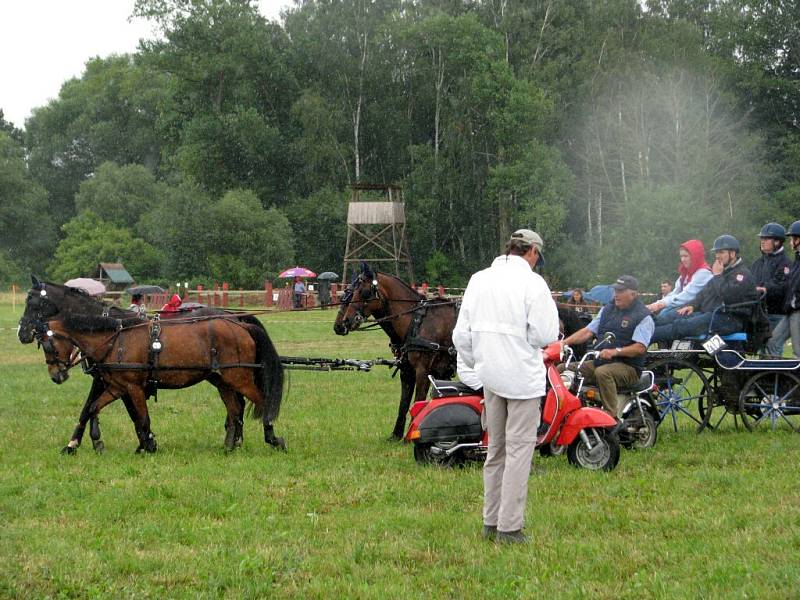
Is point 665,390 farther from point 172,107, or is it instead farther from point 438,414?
point 172,107

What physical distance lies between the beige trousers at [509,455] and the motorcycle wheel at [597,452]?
255 centimetres

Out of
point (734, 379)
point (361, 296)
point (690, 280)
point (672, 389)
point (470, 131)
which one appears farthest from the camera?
point (470, 131)

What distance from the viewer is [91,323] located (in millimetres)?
11383

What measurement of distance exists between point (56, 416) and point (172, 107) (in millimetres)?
58609

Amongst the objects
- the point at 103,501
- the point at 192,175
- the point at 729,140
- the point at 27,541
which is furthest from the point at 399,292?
the point at 192,175

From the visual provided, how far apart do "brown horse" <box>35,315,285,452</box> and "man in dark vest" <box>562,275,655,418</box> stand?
3.30 metres

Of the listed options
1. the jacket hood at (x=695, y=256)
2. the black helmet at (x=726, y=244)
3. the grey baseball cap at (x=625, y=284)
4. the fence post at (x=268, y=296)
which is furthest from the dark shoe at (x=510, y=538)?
the fence post at (x=268, y=296)

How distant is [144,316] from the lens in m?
11.9

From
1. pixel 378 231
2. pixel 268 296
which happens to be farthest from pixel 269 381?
pixel 378 231

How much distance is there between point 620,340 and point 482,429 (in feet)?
7.03

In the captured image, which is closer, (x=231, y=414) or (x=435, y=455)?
(x=435, y=455)

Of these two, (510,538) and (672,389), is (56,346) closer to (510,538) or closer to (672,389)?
(510,538)

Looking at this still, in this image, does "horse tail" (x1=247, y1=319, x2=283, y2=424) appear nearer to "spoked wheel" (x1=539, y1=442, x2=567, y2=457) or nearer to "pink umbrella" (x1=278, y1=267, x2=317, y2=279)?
"spoked wheel" (x1=539, y1=442, x2=567, y2=457)

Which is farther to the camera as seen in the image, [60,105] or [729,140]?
[60,105]
